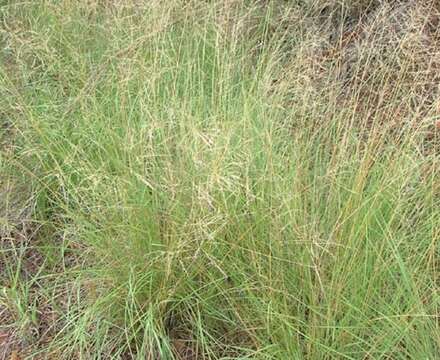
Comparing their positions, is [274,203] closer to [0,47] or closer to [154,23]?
[154,23]

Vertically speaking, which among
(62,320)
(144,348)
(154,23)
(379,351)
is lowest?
(62,320)

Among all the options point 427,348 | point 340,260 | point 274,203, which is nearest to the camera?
point 427,348

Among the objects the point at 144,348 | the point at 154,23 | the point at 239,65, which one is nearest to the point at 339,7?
the point at 239,65

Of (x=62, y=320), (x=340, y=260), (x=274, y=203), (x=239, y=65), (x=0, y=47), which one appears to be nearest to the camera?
(x=340, y=260)

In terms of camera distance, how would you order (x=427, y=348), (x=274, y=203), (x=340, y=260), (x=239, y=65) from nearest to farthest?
1. (x=427, y=348)
2. (x=340, y=260)
3. (x=274, y=203)
4. (x=239, y=65)

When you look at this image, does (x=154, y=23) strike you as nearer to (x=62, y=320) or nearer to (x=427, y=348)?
(x=62, y=320)

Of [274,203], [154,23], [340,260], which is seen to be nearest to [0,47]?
[154,23]

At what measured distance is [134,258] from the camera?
90.1 inches

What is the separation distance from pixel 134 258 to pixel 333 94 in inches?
40.1

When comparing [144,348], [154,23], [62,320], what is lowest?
[62,320]

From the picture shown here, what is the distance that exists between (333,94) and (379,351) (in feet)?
3.54

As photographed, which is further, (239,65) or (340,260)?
(239,65)

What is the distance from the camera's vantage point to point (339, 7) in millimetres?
3617

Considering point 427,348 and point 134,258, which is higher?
point 427,348
